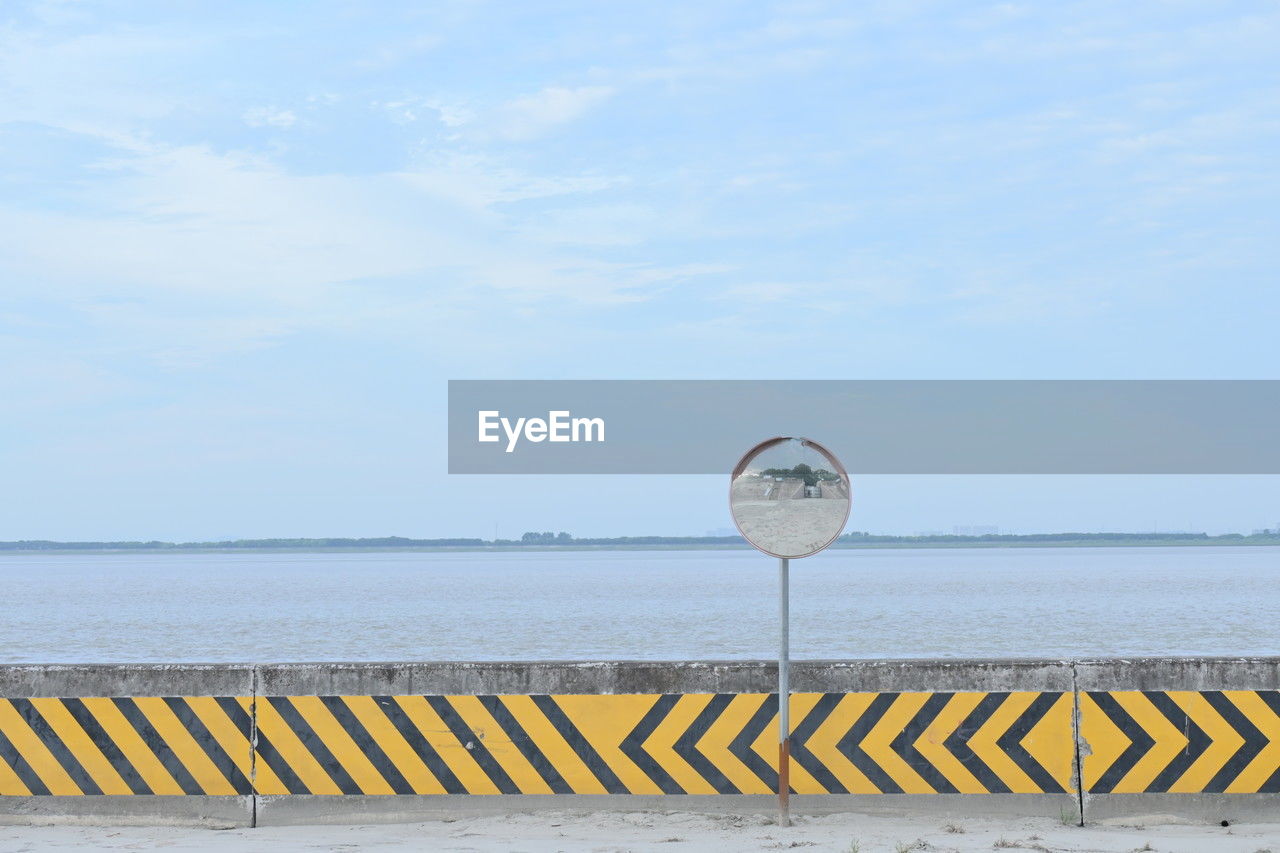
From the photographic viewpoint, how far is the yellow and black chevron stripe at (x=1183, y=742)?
7703 mm

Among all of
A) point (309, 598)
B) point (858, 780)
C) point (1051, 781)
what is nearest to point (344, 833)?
point (858, 780)

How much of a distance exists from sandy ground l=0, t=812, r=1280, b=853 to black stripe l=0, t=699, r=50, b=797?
260mm

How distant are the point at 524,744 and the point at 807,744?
5.94 ft

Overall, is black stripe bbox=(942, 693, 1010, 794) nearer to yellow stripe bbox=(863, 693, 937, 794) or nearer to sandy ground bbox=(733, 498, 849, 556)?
yellow stripe bbox=(863, 693, 937, 794)

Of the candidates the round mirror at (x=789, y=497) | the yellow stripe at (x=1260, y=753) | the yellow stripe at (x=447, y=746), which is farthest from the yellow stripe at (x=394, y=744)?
the yellow stripe at (x=1260, y=753)

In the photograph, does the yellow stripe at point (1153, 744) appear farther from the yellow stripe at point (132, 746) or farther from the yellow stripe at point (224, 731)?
the yellow stripe at point (132, 746)

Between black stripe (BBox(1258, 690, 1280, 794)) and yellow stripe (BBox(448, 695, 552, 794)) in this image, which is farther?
yellow stripe (BBox(448, 695, 552, 794))

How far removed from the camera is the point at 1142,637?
39.2 meters

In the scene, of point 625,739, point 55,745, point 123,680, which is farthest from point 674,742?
point 55,745

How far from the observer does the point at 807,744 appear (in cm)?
784

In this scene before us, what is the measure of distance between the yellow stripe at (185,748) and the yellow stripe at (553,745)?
187cm

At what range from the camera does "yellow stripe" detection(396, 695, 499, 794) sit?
7.82m

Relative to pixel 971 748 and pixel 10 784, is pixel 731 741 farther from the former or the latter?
pixel 10 784

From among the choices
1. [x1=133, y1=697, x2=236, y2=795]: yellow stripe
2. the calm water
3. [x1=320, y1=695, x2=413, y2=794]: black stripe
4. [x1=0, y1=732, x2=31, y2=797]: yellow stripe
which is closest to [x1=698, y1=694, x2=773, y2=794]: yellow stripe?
[x1=320, y1=695, x2=413, y2=794]: black stripe
